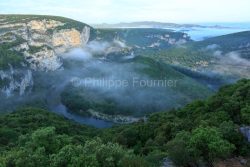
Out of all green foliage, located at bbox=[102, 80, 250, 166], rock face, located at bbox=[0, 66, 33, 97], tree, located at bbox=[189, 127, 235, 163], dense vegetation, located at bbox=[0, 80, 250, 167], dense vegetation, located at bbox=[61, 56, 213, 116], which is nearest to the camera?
dense vegetation, located at bbox=[0, 80, 250, 167]

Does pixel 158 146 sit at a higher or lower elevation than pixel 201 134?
lower

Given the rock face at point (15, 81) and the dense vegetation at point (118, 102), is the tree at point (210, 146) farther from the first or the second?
the rock face at point (15, 81)

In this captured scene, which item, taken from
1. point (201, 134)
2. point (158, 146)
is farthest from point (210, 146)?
point (158, 146)

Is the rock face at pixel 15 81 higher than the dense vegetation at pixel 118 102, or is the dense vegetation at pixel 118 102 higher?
the rock face at pixel 15 81

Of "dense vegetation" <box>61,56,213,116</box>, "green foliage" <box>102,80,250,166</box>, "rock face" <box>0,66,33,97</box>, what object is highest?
"green foliage" <box>102,80,250,166</box>

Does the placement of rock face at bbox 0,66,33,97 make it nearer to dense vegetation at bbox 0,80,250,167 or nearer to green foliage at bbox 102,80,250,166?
green foliage at bbox 102,80,250,166

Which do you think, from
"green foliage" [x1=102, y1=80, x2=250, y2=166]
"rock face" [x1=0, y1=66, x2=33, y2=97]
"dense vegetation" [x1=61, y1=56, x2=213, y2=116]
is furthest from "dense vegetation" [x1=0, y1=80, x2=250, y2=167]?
"rock face" [x1=0, y1=66, x2=33, y2=97]

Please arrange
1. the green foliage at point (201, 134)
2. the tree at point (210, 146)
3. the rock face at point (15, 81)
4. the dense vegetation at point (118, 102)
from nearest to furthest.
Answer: the tree at point (210, 146)
the green foliage at point (201, 134)
the dense vegetation at point (118, 102)
the rock face at point (15, 81)

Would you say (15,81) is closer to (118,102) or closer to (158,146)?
(118,102)

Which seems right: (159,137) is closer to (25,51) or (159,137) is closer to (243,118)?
(243,118)

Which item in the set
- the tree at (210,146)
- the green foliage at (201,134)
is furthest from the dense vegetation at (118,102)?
the tree at (210,146)

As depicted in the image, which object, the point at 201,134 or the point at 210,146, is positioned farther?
the point at 201,134
